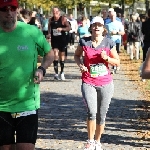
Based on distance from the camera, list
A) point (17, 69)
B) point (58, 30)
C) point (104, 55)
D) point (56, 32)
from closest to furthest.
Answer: point (17, 69)
point (104, 55)
point (58, 30)
point (56, 32)

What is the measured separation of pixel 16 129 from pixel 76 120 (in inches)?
201

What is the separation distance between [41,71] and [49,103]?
7.20 metres

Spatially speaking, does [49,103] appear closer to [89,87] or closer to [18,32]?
[89,87]

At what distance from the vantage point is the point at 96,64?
24.9 ft

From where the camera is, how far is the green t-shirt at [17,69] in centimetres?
501

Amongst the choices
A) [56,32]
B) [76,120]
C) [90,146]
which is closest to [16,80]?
[90,146]

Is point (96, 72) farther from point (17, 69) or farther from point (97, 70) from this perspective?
A: point (17, 69)

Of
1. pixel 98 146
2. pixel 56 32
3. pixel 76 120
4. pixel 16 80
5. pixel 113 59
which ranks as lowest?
pixel 76 120

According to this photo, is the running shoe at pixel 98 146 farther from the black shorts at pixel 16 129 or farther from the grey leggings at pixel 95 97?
the black shorts at pixel 16 129

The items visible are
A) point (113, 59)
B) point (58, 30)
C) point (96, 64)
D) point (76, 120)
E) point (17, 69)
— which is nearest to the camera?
point (17, 69)

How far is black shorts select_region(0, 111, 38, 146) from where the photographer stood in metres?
5.02

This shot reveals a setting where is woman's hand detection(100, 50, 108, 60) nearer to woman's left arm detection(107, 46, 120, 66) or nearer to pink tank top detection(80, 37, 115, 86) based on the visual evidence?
woman's left arm detection(107, 46, 120, 66)

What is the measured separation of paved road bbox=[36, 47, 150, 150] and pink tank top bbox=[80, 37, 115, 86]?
1.05 meters

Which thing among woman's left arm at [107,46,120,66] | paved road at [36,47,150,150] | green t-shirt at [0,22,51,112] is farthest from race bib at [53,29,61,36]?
green t-shirt at [0,22,51,112]
